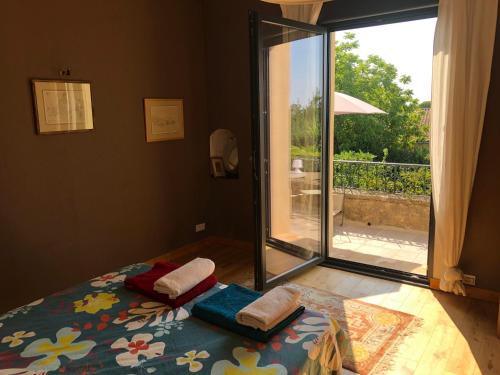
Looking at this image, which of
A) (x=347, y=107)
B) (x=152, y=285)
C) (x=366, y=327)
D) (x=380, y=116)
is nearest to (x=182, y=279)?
(x=152, y=285)

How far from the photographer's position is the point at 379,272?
3.61 meters

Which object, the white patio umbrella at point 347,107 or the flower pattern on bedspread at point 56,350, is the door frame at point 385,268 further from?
the flower pattern on bedspread at point 56,350

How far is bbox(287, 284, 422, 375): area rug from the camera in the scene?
2.34 metres

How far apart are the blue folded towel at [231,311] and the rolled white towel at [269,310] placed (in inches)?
0.9

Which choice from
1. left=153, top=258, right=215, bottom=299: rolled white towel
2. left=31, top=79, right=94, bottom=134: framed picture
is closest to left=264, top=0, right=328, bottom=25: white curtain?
left=31, top=79, right=94, bottom=134: framed picture

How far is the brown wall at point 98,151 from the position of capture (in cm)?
279

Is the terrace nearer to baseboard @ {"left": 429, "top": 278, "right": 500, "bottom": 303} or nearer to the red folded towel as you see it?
baseboard @ {"left": 429, "top": 278, "right": 500, "bottom": 303}

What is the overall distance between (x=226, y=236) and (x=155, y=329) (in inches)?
107

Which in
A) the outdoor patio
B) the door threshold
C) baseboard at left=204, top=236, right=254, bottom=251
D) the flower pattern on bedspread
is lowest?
the outdoor patio

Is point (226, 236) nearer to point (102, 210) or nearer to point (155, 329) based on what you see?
point (102, 210)

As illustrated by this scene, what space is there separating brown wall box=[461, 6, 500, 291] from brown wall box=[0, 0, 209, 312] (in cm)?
267

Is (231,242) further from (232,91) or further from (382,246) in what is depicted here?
(382,246)

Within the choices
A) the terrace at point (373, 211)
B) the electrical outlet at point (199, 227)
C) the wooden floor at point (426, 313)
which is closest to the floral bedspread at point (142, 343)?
the wooden floor at point (426, 313)

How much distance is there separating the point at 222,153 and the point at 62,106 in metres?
1.86
